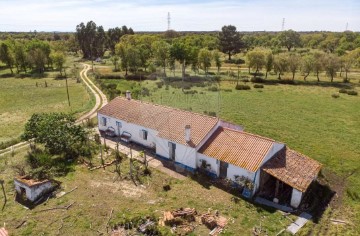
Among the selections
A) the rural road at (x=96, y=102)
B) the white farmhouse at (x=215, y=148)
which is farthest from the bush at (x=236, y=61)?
the white farmhouse at (x=215, y=148)

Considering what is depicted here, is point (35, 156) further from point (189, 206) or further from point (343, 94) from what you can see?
point (343, 94)

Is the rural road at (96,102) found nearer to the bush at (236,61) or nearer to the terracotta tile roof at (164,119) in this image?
the terracotta tile roof at (164,119)

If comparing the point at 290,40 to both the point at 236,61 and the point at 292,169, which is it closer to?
the point at 236,61

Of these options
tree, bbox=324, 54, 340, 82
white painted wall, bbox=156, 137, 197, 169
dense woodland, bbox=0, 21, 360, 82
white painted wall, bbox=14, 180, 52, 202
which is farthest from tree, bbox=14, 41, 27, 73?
tree, bbox=324, 54, 340, 82

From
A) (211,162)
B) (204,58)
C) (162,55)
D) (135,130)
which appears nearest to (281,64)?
(204,58)

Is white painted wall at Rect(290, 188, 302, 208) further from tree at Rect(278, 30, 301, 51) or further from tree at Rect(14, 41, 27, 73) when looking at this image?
tree at Rect(278, 30, 301, 51)

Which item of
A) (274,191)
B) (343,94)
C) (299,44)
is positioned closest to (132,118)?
(274,191)
